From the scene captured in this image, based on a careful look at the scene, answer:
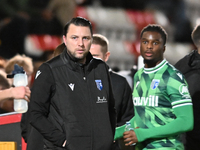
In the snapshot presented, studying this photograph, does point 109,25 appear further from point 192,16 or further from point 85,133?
point 85,133

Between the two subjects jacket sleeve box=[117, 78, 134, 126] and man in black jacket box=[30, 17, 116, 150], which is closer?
man in black jacket box=[30, 17, 116, 150]

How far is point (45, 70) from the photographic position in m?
3.02

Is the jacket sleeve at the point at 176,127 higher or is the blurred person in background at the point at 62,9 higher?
the blurred person in background at the point at 62,9

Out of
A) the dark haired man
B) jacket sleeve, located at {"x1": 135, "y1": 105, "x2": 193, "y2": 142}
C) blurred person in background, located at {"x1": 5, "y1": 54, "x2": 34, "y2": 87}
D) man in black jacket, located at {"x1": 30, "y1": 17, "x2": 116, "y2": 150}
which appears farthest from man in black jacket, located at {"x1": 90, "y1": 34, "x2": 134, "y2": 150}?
blurred person in background, located at {"x1": 5, "y1": 54, "x2": 34, "y2": 87}

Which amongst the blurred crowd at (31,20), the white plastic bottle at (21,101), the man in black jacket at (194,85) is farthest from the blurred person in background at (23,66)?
the man in black jacket at (194,85)

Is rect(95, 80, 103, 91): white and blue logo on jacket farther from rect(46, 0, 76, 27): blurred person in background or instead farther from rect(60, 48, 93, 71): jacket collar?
rect(46, 0, 76, 27): blurred person in background

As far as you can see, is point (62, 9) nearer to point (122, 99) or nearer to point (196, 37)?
point (196, 37)

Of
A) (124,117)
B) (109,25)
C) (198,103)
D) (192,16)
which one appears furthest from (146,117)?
(192,16)

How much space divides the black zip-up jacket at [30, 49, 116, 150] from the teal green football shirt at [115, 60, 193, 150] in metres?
0.41

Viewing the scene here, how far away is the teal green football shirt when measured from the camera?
3229 millimetres

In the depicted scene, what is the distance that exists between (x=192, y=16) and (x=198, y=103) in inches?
506

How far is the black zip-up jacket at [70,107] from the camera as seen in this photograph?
9.52 ft

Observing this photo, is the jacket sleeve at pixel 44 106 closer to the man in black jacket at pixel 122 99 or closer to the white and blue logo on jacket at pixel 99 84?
the white and blue logo on jacket at pixel 99 84

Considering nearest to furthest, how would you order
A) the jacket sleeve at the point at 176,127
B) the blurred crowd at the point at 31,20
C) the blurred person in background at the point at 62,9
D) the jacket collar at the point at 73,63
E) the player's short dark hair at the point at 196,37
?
the jacket collar at the point at 73,63 < the jacket sleeve at the point at 176,127 < the player's short dark hair at the point at 196,37 < the blurred crowd at the point at 31,20 < the blurred person in background at the point at 62,9
